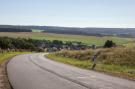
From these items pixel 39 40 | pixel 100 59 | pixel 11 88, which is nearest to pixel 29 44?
pixel 39 40

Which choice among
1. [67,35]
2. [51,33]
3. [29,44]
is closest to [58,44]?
[29,44]

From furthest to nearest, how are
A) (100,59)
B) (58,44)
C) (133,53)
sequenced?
(58,44) < (100,59) < (133,53)

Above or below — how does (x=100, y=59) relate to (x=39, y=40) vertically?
above

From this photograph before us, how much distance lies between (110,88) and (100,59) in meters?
23.3

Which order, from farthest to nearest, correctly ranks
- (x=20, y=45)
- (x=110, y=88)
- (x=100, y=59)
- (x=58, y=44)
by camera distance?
1. (x=58, y=44)
2. (x=20, y=45)
3. (x=100, y=59)
4. (x=110, y=88)

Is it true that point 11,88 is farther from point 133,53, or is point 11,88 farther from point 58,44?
point 58,44

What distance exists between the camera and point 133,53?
115ft

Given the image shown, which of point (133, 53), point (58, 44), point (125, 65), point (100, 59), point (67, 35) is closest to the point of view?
point (125, 65)

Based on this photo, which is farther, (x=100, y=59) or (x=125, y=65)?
(x=100, y=59)

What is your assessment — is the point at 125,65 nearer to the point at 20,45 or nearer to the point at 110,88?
the point at 110,88

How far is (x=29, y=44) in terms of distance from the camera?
135375mm

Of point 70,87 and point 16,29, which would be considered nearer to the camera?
point 70,87

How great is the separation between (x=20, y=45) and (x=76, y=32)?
40.9 metres

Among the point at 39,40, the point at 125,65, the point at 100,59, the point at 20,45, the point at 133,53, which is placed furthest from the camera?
the point at 39,40
